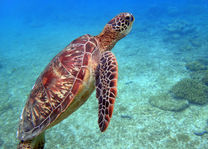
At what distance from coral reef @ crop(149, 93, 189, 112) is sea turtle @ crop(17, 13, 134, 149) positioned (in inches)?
129

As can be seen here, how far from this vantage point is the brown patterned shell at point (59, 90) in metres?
1.99

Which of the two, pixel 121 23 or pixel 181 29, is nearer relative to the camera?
pixel 121 23

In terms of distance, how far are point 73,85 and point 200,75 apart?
254 inches

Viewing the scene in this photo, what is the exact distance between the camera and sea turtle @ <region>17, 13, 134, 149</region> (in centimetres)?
190

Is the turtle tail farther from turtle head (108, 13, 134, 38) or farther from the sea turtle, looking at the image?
turtle head (108, 13, 134, 38)

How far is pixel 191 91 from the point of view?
516 centimetres

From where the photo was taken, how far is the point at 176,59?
27.7 feet

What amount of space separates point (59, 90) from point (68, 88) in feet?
0.46

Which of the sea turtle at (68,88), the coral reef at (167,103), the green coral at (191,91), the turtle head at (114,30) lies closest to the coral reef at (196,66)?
the green coral at (191,91)

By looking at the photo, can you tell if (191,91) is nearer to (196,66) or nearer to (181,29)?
(196,66)

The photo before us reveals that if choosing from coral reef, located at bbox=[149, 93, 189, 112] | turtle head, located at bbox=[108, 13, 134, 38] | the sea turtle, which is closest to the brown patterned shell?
the sea turtle

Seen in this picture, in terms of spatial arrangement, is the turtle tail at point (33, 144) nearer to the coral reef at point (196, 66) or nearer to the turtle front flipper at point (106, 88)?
the turtle front flipper at point (106, 88)

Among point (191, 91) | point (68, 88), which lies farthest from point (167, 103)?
point (68, 88)

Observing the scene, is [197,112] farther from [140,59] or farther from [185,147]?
[140,59]
